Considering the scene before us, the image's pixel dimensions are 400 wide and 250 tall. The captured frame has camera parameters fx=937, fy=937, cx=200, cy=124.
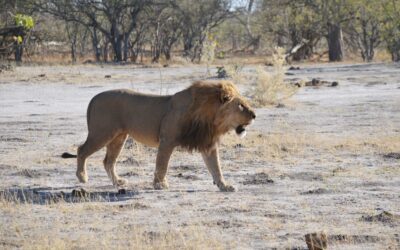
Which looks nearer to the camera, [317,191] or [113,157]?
[317,191]

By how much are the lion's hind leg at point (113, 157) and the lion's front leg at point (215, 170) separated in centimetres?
109

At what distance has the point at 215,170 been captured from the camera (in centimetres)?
1058

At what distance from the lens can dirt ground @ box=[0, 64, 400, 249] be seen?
802 cm

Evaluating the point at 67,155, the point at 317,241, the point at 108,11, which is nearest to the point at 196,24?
the point at 108,11

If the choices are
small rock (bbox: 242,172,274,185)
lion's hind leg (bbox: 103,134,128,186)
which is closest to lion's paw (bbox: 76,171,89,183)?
lion's hind leg (bbox: 103,134,128,186)

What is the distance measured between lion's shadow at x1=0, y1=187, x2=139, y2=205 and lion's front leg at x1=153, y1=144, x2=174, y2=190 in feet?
0.94

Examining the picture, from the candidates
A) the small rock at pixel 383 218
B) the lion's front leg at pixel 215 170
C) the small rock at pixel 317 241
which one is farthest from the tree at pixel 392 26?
the small rock at pixel 317 241

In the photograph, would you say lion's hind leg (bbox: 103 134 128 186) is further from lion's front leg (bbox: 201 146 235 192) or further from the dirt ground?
lion's front leg (bbox: 201 146 235 192)

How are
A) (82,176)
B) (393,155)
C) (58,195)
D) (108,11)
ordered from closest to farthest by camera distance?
(58,195) → (82,176) → (393,155) → (108,11)

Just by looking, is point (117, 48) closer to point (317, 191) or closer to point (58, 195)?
point (58, 195)

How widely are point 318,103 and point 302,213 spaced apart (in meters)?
13.7

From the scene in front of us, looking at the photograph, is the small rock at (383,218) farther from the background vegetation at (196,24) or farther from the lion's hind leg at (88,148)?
the background vegetation at (196,24)

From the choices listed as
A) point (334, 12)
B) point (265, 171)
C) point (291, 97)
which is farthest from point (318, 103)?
→ point (334, 12)

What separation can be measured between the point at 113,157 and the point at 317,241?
449cm
